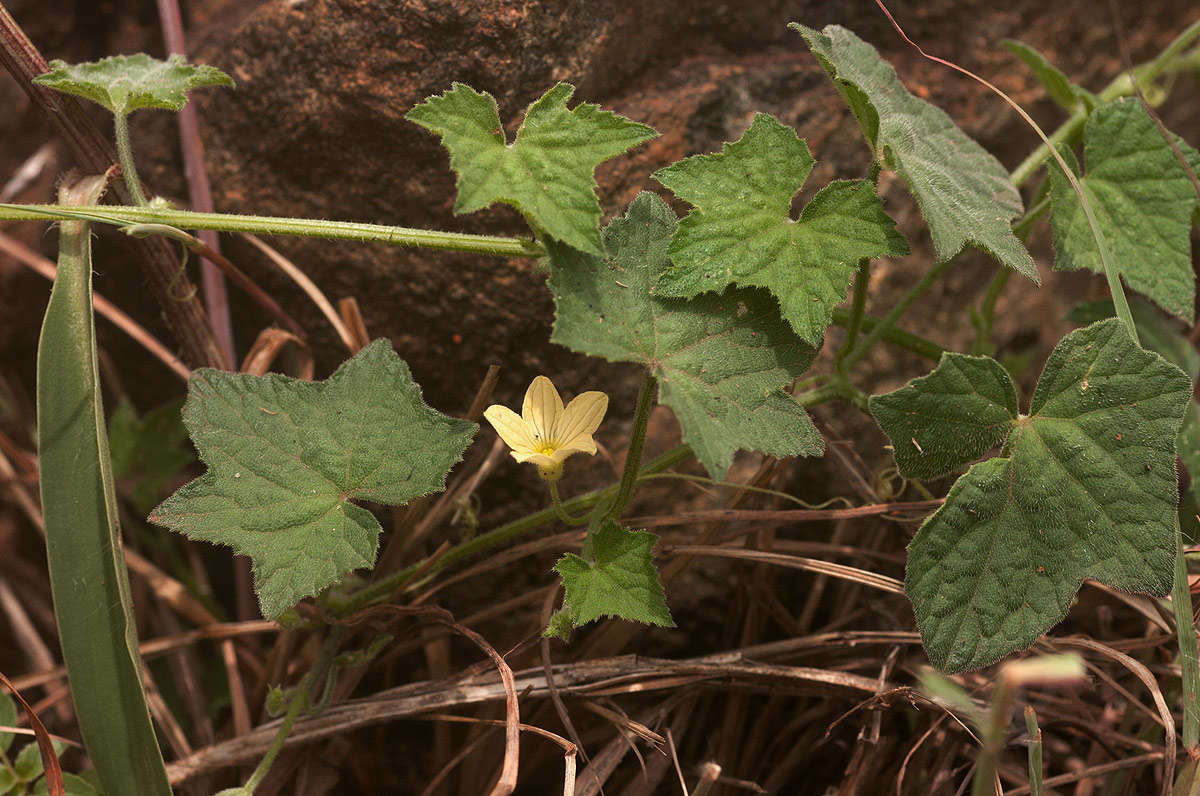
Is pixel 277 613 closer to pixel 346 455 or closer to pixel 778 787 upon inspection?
pixel 346 455

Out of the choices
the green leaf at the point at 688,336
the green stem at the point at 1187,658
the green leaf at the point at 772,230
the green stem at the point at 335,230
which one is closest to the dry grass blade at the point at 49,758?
the green stem at the point at 335,230

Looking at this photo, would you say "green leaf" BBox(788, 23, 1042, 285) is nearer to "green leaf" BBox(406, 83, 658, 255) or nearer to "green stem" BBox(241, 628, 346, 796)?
"green leaf" BBox(406, 83, 658, 255)

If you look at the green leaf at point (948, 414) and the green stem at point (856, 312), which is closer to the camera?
the green leaf at point (948, 414)

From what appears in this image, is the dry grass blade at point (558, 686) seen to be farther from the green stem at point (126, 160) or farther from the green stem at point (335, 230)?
the green stem at point (126, 160)

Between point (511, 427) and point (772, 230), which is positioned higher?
point (772, 230)

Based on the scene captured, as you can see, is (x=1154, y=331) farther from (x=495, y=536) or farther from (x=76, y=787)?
(x=76, y=787)

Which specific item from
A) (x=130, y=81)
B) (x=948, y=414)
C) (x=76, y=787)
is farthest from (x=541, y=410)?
(x=76, y=787)

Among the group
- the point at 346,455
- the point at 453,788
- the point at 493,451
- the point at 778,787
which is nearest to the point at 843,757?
the point at 778,787
